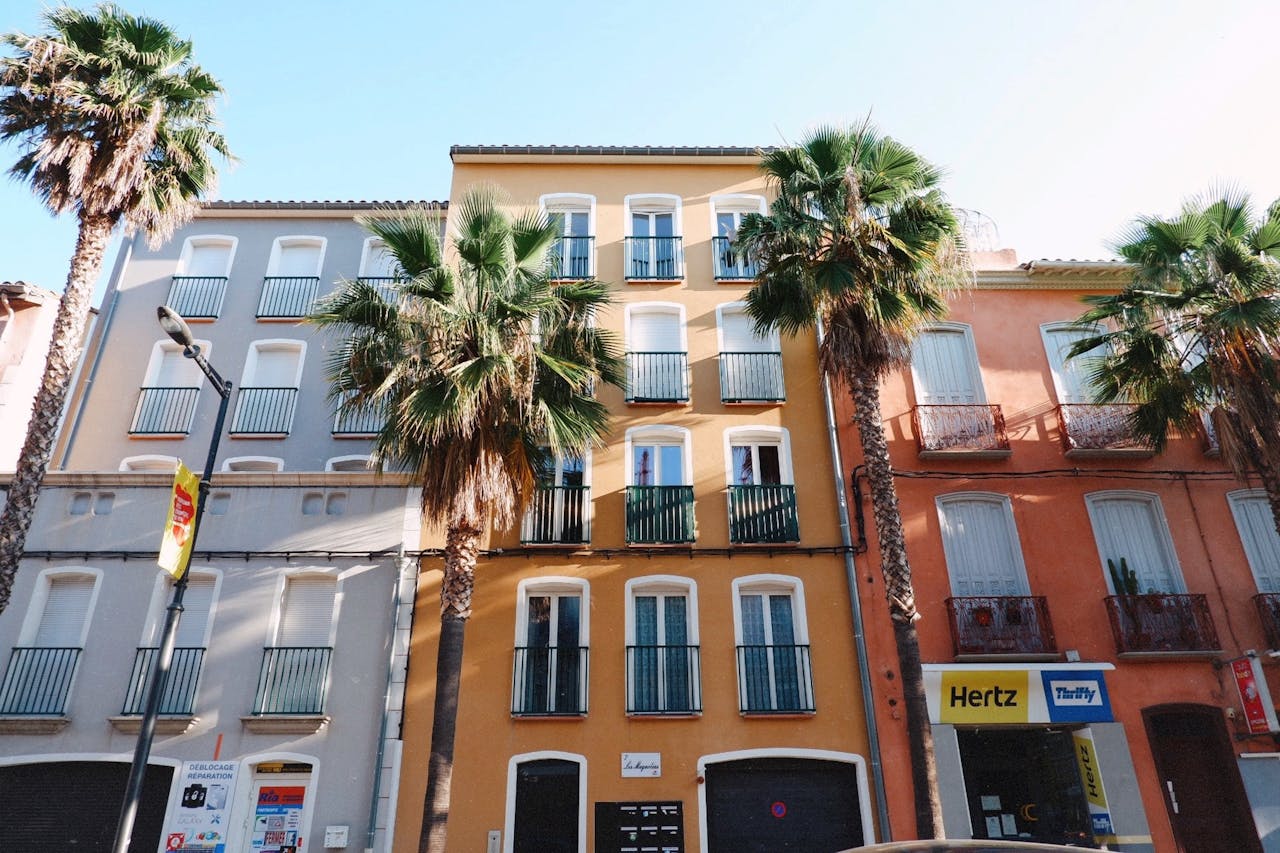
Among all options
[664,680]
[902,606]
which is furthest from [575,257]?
[902,606]

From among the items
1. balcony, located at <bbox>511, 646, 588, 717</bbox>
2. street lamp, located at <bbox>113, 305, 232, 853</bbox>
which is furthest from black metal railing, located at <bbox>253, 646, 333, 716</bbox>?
street lamp, located at <bbox>113, 305, 232, 853</bbox>

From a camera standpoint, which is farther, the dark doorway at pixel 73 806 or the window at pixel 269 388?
the window at pixel 269 388

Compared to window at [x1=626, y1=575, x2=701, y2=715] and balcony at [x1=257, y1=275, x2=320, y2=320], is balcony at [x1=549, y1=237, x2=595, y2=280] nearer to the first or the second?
balcony at [x1=257, y1=275, x2=320, y2=320]

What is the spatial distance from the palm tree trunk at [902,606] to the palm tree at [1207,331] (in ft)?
18.9

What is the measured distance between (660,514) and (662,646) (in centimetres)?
248

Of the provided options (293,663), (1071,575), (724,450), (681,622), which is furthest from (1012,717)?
(293,663)

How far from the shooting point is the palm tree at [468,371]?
1180cm

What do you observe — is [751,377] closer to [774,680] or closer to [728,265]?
[728,265]

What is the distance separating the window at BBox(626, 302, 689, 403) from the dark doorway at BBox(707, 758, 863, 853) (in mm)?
7197

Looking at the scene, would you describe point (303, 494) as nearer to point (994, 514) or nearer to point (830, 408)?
point (830, 408)

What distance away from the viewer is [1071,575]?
15.0 m

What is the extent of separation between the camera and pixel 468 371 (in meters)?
12.0

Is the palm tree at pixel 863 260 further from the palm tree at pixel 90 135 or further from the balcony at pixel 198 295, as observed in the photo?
the balcony at pixel 198 295

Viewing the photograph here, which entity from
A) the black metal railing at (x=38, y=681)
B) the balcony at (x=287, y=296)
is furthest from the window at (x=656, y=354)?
the black metal railing at (x=38, y=681)
